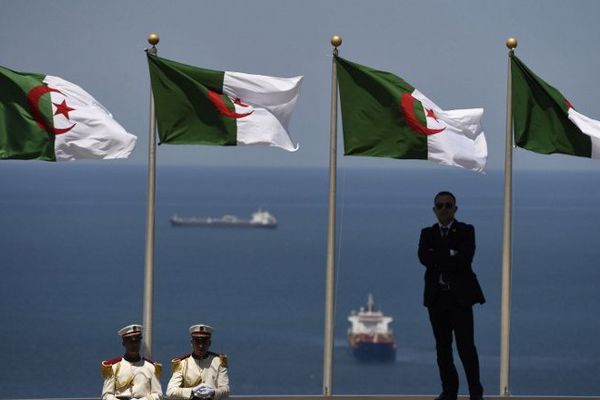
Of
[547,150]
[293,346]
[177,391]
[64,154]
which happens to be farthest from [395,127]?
[293,346]

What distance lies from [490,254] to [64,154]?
156 metres

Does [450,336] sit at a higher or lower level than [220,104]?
lower

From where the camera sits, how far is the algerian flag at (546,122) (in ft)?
53.0

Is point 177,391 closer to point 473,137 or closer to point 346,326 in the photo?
point 473,137

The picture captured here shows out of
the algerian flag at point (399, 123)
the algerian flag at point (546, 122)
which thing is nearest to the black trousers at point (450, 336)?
the algerian flag at point (399, 123)

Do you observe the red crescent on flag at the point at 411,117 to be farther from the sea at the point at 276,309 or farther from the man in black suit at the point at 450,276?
the sea at the point at 276,309

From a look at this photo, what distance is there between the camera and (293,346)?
116812 mm

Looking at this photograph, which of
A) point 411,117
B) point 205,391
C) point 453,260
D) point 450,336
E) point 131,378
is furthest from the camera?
point 411,117

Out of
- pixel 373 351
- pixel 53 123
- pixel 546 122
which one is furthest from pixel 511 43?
pixel 373 351

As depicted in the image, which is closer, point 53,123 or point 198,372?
point 198,372

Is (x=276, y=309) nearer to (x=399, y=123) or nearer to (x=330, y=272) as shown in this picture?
(x=399, y=123)

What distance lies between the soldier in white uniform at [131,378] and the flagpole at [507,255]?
4.15 metres

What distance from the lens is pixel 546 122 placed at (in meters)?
16.3

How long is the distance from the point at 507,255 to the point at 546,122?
164cm
